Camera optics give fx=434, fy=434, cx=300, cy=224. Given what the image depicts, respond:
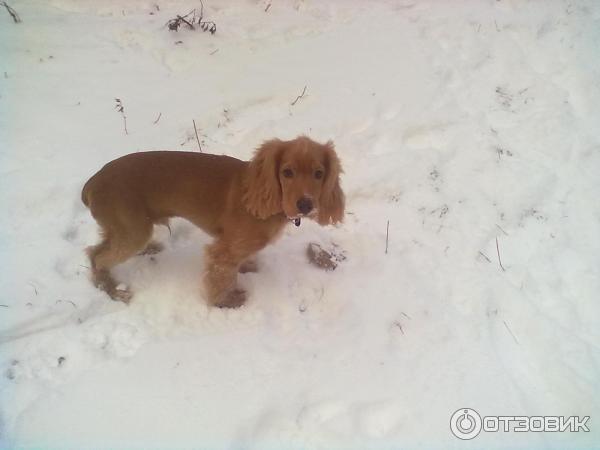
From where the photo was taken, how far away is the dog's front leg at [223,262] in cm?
310

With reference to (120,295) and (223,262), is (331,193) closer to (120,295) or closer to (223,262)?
(223,262)

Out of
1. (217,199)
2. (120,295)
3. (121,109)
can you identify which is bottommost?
(120,295)

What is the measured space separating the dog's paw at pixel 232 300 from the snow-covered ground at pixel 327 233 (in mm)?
112

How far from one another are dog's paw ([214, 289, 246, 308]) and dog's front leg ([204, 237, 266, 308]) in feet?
0.06

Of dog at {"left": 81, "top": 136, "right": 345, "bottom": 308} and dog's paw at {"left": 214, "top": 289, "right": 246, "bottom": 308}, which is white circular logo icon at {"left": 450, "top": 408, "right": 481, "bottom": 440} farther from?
dog's paw at {"left": 214, "top": 289, "right": 246, "bottom": 308}

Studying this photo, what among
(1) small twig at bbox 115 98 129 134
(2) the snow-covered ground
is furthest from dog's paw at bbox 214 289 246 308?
(1) small twig at bbox 115 98 129 134

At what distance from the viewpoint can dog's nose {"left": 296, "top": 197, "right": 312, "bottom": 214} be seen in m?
2.74

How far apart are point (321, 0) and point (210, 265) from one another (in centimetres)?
448

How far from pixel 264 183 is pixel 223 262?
2.24ft

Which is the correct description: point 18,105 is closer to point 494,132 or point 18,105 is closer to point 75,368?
point 75,368

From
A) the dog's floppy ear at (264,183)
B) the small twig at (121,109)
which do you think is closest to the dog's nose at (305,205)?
the dog's floppy ear at (264,183)

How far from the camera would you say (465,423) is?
8.73 ft

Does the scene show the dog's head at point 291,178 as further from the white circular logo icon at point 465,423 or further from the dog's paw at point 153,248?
the white circular logo icon at point 465,423

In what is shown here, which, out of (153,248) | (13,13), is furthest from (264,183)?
(13,13)
